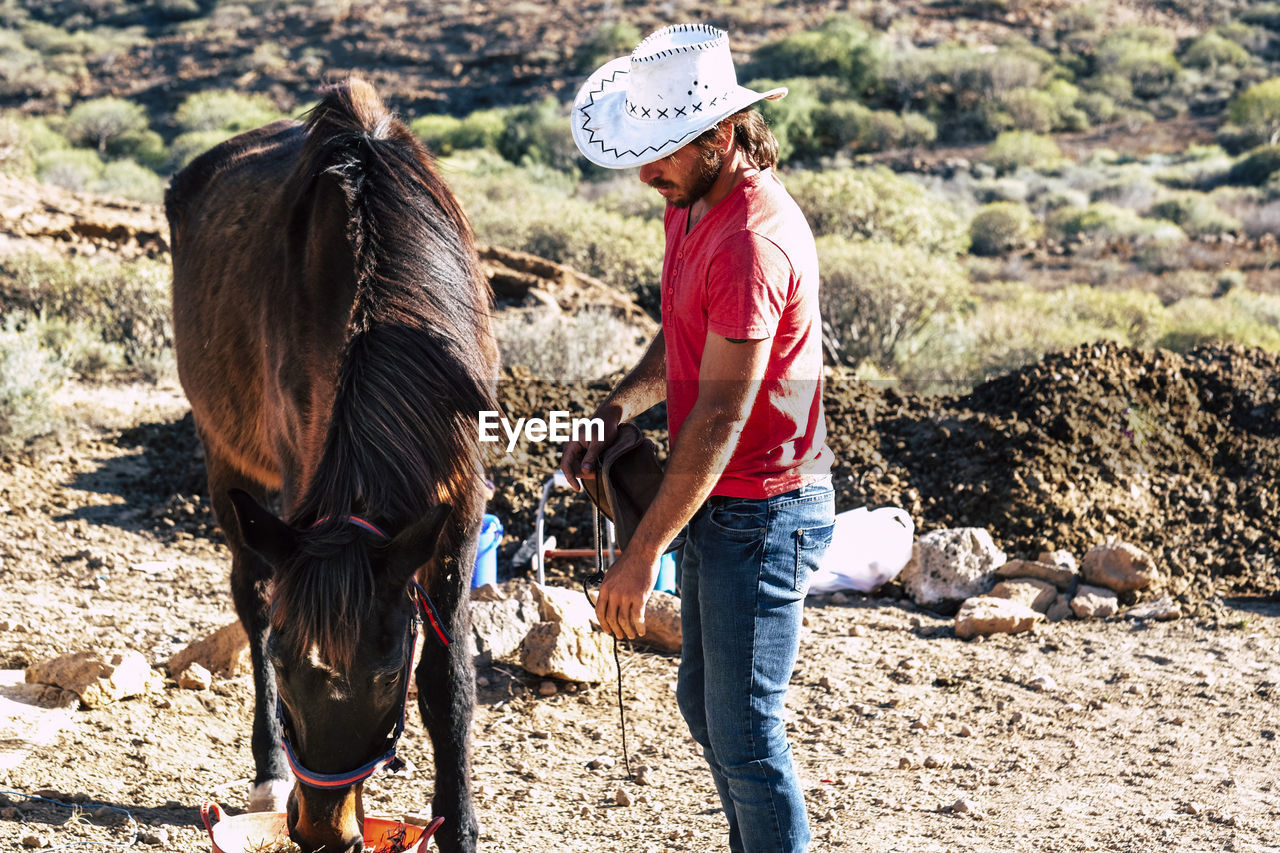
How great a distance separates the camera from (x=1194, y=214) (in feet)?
68.9

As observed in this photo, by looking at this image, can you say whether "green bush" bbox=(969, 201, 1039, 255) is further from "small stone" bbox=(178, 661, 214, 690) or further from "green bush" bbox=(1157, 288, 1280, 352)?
"small stone" bbox=(178, 661, 214, 690)

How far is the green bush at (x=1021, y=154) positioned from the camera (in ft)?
89.1

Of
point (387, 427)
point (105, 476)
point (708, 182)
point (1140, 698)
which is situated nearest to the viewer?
point (708, 182)

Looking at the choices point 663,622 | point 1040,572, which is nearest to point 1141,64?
point 1040,572

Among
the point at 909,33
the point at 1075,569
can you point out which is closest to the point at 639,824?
the point at 1075,569

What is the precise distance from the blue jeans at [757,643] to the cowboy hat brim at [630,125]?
79 centimetres

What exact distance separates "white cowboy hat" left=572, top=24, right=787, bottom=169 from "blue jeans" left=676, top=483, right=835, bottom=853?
80 cm

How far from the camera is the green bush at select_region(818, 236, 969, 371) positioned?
10.8 metres

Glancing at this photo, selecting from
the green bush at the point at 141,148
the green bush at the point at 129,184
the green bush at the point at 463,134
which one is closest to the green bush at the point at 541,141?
the green bush at the point at 463,134

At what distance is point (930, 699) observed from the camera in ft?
15.4

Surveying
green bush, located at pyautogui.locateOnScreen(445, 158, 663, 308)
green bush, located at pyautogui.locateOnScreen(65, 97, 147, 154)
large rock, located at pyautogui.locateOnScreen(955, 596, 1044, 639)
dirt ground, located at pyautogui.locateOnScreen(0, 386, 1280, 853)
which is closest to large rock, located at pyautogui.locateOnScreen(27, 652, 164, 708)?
dirt ground, located at pyautogui.locateOnScreen(0, 386, 1280, 853)

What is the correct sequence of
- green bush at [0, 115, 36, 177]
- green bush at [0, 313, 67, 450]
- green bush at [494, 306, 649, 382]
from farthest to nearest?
green bush at [0, 115, 36, 177]
green bush at [494, 306, 649, 382]
green bush at [0, 313, 67, 450]

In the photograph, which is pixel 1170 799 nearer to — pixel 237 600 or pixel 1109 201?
pixel 237 600

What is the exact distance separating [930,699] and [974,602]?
82cm
